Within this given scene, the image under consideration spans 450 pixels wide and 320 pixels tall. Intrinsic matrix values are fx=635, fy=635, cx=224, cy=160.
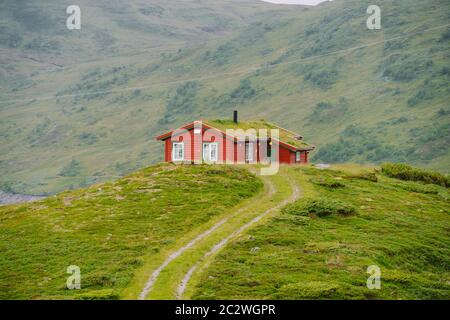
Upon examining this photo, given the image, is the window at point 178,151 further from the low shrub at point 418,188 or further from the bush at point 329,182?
the low shrub at point 418,188

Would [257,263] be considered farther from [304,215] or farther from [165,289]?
[304,215]

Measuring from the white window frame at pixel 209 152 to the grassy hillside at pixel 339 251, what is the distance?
1408 centimetres

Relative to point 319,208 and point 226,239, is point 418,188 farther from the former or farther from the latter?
point 226,239

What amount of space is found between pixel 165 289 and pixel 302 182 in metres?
27.8

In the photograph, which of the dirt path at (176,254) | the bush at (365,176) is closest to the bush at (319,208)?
the dirt path at (176,254)

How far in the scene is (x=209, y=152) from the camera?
221 feet

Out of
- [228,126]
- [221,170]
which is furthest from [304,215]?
[228,126]

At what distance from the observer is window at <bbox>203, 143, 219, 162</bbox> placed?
67.4 m

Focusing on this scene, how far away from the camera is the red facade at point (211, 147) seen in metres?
67.2

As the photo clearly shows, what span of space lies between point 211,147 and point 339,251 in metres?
31.5

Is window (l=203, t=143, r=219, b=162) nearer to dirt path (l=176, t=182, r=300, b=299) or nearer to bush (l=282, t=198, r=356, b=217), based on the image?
dirt path (l=176, t=182, r=300, b=299)

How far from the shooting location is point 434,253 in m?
41.3
